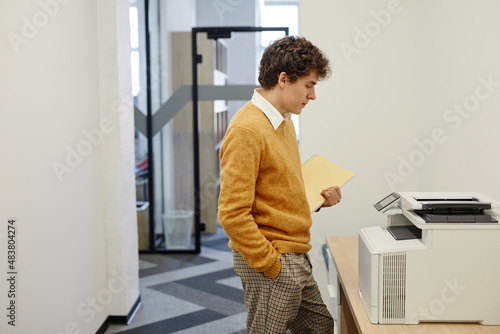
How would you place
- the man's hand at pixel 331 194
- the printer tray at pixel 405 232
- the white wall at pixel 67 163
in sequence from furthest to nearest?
the white wall at pixel 67 163 < the man's hand at pixel 331 194 < the printer tray at pixel 405 232

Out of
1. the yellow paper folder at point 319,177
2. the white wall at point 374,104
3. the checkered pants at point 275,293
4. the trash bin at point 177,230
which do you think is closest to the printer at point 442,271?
the checkered pants at point 275,293

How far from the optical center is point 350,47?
2908mm

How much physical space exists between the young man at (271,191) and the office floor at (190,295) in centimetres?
149

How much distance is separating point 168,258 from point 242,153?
3301mm

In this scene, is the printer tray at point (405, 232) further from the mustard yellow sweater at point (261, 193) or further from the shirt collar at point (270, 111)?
the shirt collar at point (270, 111)

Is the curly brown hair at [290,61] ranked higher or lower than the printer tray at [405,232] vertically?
higher

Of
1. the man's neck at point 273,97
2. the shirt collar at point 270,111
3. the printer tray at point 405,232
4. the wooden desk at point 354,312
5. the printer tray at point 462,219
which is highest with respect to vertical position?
the man's neck at point 273,97

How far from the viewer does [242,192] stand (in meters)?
1.57

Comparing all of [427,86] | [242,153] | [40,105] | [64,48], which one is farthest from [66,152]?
[427,86]

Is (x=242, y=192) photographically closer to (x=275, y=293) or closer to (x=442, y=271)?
(x=275, y=293)

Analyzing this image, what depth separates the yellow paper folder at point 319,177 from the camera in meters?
1.88

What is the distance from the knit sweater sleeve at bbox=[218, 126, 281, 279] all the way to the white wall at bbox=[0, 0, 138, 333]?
0.98 m

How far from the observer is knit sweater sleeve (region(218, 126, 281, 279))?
1562mm

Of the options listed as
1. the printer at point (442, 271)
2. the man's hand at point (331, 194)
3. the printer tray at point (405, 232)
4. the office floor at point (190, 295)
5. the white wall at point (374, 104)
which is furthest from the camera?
the office floor at point (190, 295)
